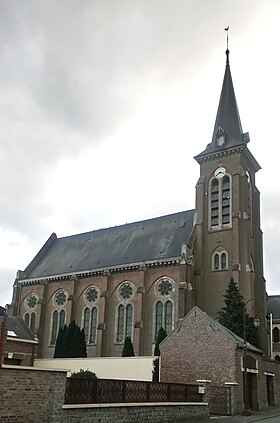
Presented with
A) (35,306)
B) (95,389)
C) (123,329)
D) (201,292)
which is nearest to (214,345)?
(95,389)

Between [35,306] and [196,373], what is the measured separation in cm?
3337

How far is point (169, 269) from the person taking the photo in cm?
4444

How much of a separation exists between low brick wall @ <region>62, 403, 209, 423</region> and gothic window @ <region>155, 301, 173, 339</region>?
2164cm

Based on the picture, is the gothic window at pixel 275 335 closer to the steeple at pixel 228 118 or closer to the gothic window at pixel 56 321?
the steeple at pixel 228 118

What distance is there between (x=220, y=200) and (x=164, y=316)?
1294 centimetres

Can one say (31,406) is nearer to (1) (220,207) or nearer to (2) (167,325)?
(2) (167,325)

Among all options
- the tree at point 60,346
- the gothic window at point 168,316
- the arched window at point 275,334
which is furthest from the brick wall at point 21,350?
the arched window at point 275,334

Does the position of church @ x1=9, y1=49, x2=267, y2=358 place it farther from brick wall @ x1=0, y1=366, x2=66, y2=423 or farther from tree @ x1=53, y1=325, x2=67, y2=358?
brick wall @ x1=0, y1=366, x2=66, y2=423

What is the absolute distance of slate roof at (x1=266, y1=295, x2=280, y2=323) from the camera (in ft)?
163

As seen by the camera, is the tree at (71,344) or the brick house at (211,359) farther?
the tree at (71,344)

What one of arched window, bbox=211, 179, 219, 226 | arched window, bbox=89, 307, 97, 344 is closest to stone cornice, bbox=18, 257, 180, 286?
arched window, bbox=89, 307, 97, 344

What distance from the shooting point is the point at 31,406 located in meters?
13.3

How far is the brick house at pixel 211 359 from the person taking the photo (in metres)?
23.4

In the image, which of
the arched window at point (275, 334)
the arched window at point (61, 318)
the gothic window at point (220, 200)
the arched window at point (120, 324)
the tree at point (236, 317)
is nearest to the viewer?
the tree at point (236, 317)
